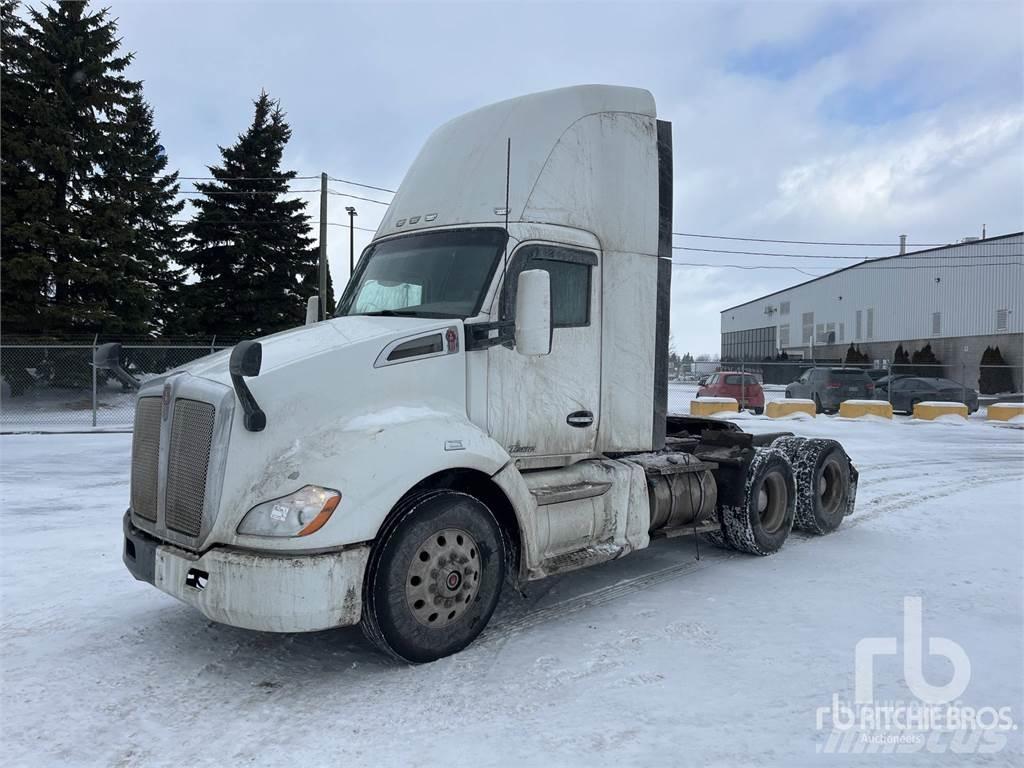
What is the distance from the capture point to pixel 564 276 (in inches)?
217

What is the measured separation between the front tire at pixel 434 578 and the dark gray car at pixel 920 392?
86.1ft

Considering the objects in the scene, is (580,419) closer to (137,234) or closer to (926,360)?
(137,234)

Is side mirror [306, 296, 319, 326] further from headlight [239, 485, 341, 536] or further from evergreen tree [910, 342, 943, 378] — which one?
evergreen tree [910, 342, 943, 378]

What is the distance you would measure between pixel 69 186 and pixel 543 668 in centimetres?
2719

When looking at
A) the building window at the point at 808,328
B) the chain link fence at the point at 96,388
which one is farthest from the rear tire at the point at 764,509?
the building window at the point at 808,328

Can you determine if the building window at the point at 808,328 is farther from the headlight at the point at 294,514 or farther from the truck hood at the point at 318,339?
the headlight at the point at 294,514

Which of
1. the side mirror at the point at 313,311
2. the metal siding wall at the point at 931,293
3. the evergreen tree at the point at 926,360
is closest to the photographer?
the side mirror at the point at 313,311

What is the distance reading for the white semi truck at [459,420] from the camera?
396cm

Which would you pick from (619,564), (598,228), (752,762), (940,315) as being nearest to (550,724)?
(752,762)

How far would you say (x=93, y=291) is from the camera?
25.1 metres

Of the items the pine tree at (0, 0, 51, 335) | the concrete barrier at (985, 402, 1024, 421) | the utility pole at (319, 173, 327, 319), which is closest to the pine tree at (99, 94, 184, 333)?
the pine tree at (0, 0, 51, 335)

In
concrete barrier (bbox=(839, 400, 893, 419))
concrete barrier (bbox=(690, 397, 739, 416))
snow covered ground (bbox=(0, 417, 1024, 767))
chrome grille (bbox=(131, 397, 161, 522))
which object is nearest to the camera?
snow covered ground (bbox=(0, 417, 1024, 767))

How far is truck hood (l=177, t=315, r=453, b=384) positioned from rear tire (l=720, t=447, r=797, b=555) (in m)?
3.74

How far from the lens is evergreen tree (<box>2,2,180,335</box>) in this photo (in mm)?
23594
